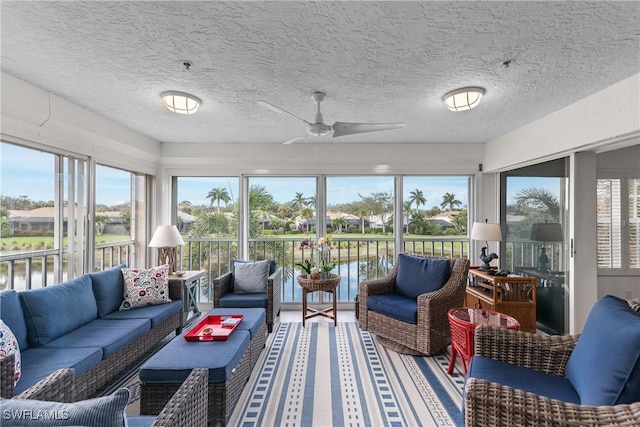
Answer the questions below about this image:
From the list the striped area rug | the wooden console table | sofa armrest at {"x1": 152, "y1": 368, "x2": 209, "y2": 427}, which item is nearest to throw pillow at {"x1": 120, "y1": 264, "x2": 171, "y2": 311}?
the striped area rug

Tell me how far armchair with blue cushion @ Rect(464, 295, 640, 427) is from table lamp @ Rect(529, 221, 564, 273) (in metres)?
1.75

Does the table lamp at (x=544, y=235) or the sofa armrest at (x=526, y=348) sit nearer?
the sofa armrest at (x=526, y=348)

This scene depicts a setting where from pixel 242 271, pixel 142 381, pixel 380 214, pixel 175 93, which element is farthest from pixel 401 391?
pixel 175 93

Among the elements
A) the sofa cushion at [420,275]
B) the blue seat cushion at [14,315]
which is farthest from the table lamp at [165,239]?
the sofa cushion at [420,275]

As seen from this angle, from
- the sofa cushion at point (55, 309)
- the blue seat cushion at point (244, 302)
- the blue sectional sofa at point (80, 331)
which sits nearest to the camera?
the blue sectional sofa at point (80, 331)

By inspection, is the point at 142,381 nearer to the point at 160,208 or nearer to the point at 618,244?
the point at 160,208

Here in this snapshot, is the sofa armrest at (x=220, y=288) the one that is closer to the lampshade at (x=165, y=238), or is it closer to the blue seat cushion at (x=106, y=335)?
the lampshade at (x=165, y=238)

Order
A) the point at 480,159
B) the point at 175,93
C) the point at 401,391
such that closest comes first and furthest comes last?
the point at 401,391, the point at 175,93, the point at 480,159

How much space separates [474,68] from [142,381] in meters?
2.98

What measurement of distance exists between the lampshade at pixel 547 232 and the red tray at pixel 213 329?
10.9 ft

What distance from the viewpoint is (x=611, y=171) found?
3471 mm

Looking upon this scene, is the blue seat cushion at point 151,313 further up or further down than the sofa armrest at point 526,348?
further down

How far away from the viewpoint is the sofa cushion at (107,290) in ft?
9.27

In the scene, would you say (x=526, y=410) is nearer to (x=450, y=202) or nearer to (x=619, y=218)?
(x=619, y=218)
